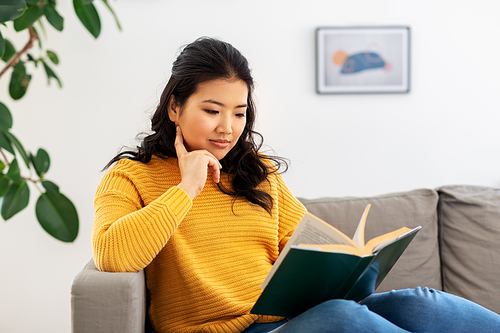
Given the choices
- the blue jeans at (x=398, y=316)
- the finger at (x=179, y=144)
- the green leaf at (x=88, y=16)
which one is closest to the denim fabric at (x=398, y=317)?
the blue jeans at (x=398, y=316)

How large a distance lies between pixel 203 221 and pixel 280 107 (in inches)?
45.9

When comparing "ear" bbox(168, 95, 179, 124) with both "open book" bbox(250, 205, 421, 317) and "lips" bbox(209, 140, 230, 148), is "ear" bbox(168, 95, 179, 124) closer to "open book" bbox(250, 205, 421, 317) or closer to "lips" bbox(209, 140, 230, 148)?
"lips" bbox(209, 140, 230, 148)

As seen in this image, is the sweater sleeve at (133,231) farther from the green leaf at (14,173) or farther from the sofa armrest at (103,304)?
the green leaf at (14,173)

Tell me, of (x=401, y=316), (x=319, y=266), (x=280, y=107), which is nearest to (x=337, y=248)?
(x=319, y=266)

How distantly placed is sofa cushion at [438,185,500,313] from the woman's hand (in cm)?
98

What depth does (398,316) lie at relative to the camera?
1047 mm

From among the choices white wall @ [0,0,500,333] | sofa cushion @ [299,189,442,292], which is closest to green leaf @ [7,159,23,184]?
sofa cushion @ [299,189,442,292]

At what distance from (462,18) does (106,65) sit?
72.3 inches

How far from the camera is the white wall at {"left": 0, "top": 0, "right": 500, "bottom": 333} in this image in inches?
85.6

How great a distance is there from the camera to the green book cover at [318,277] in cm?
84

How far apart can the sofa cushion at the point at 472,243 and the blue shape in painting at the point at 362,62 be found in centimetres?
81

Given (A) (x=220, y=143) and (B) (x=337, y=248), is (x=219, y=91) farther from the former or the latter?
(B) (x=337, y=248)

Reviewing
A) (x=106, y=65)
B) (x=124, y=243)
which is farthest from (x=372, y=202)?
(x=106, y=65)

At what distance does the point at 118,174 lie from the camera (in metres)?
1.16
